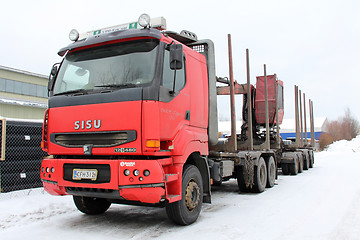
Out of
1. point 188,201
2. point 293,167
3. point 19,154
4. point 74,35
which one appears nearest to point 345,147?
point 293,167

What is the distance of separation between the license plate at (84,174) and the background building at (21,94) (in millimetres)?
25396

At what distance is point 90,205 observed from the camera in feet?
19.6

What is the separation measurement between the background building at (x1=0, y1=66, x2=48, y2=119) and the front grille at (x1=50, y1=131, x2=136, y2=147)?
2500 cm

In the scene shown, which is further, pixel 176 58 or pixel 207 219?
pixel 207 219

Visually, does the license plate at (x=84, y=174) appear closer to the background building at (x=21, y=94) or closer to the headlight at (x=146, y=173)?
the headlight at (x=146, y=173)

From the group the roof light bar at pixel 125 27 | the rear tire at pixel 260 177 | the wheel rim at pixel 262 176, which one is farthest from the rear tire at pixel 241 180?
the roof light bar at pixel 125 27

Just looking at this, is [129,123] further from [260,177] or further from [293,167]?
[293,167]

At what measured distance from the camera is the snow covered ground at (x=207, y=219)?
4637 mm

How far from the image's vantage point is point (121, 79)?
4770 millimetres

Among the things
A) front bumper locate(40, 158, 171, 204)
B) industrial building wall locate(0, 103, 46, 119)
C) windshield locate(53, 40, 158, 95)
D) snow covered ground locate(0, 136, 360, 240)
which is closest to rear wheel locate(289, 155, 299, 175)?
snow covered ground locate(0, 136, 360, 240)

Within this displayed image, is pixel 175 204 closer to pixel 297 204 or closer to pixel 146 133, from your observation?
pixel 146 133

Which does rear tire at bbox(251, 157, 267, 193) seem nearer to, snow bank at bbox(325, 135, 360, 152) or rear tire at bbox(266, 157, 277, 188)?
rear tire at bbox(266, 157, 277, 188)

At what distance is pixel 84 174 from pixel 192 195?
1792mm

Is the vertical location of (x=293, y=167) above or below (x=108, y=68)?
below
